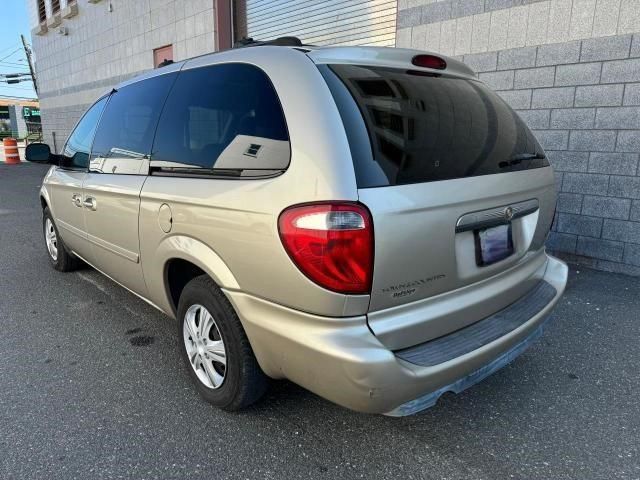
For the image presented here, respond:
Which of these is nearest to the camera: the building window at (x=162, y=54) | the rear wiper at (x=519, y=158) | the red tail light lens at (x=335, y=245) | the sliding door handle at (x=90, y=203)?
the red tail light lens at (x=335, y=245)

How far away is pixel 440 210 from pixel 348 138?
1.59 ft

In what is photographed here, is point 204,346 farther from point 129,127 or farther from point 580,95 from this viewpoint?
point 580,95

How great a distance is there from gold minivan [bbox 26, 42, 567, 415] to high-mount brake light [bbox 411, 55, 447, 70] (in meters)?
0.01

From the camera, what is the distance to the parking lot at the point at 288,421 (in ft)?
7.07

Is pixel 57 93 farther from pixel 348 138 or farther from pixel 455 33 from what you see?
pixel 348 138

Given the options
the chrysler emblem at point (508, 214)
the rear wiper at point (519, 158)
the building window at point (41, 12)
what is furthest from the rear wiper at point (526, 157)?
the building window at point (41, 12)

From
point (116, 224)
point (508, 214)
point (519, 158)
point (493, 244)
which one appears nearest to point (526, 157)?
point (519, 158)

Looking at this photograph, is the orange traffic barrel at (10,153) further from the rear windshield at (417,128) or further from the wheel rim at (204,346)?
the rear windshield at (417,128)

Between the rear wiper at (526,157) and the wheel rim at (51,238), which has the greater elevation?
the rear wiper at (526,157)

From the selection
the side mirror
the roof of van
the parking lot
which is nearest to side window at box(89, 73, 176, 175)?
the roof of van

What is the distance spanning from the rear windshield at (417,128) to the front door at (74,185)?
261 cm

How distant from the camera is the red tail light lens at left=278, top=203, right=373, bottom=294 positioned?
1778mm

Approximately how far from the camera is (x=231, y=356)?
91.1 inches

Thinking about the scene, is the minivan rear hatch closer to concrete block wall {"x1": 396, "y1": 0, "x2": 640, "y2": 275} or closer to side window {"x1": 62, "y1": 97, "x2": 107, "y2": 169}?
side window {"x1": 62, "y1": 97, "x2": 107, "y2": 169}
